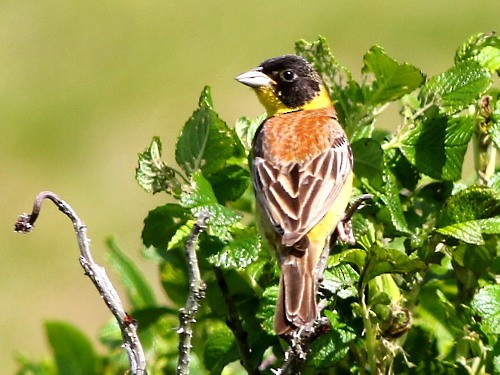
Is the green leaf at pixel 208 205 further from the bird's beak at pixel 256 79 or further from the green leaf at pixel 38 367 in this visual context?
the bird's beak at pixel 256 79

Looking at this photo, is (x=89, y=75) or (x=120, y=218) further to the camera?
(x=89, y=75)

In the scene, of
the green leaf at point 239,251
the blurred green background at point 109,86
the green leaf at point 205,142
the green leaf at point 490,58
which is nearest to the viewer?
the green leaf at point 239,251

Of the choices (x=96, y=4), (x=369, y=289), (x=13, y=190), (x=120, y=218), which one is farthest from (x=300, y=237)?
(x=96, y=4)

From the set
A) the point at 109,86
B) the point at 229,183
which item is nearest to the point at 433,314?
the point at 229,183

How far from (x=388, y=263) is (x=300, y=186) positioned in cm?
97

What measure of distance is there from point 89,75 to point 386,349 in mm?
9394

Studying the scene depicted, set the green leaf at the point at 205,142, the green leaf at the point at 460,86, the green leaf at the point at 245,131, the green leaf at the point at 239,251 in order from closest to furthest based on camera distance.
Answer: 1. the green leaf at the point at 239,251
2. the green leaf at the point at 205,142
3. the green leaf at the point at 460,86
4. the green leaf at the point at 245,131

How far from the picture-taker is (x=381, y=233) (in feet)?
8.67

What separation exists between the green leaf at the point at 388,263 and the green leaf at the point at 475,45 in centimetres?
71

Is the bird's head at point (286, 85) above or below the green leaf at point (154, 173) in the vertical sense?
A: above

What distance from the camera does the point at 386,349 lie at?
2.39m

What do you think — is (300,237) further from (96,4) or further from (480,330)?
(96,4)

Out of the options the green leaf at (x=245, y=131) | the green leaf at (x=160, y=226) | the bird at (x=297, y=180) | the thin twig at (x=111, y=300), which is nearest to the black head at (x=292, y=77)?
the bird at (x=297, y=180)

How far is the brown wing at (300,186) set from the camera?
295cm
